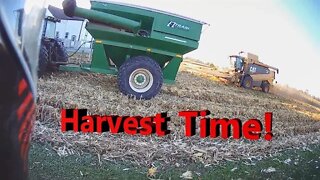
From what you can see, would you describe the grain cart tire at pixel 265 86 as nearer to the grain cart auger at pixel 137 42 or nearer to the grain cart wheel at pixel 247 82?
the grain cart wheel at pixel 247 82

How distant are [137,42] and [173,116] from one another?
302 mm

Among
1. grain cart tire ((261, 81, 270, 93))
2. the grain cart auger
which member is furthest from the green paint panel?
grain cart tire ((261, 81, 270, 93))

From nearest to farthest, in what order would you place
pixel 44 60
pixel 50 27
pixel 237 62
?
→ pixel 50 27 → pixel 44 60 → pixel 237 62

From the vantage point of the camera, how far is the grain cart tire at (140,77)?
1.55 metres

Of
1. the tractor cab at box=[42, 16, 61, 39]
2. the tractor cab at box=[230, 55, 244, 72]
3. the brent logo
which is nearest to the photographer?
the tractor cab at box=[42, 16, 61, 39]

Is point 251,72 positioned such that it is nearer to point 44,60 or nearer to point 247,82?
point 247,82

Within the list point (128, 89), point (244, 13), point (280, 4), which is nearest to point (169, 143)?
point (128, 89)

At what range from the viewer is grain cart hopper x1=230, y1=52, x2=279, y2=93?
160cm

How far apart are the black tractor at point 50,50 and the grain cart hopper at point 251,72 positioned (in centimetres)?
65

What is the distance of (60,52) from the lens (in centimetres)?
151

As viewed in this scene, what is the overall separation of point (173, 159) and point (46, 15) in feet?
2.24

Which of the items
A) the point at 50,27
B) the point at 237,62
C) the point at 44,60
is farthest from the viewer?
the point at 237,62

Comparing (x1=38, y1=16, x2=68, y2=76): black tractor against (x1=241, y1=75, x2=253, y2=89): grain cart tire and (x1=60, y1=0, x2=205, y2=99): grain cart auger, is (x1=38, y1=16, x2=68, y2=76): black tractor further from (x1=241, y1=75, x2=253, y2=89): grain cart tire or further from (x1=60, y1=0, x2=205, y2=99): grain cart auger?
(x1=241, y1=75, x2=253, y2=89): grain cart tire

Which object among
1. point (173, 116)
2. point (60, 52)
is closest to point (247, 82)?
point (173, 116)
